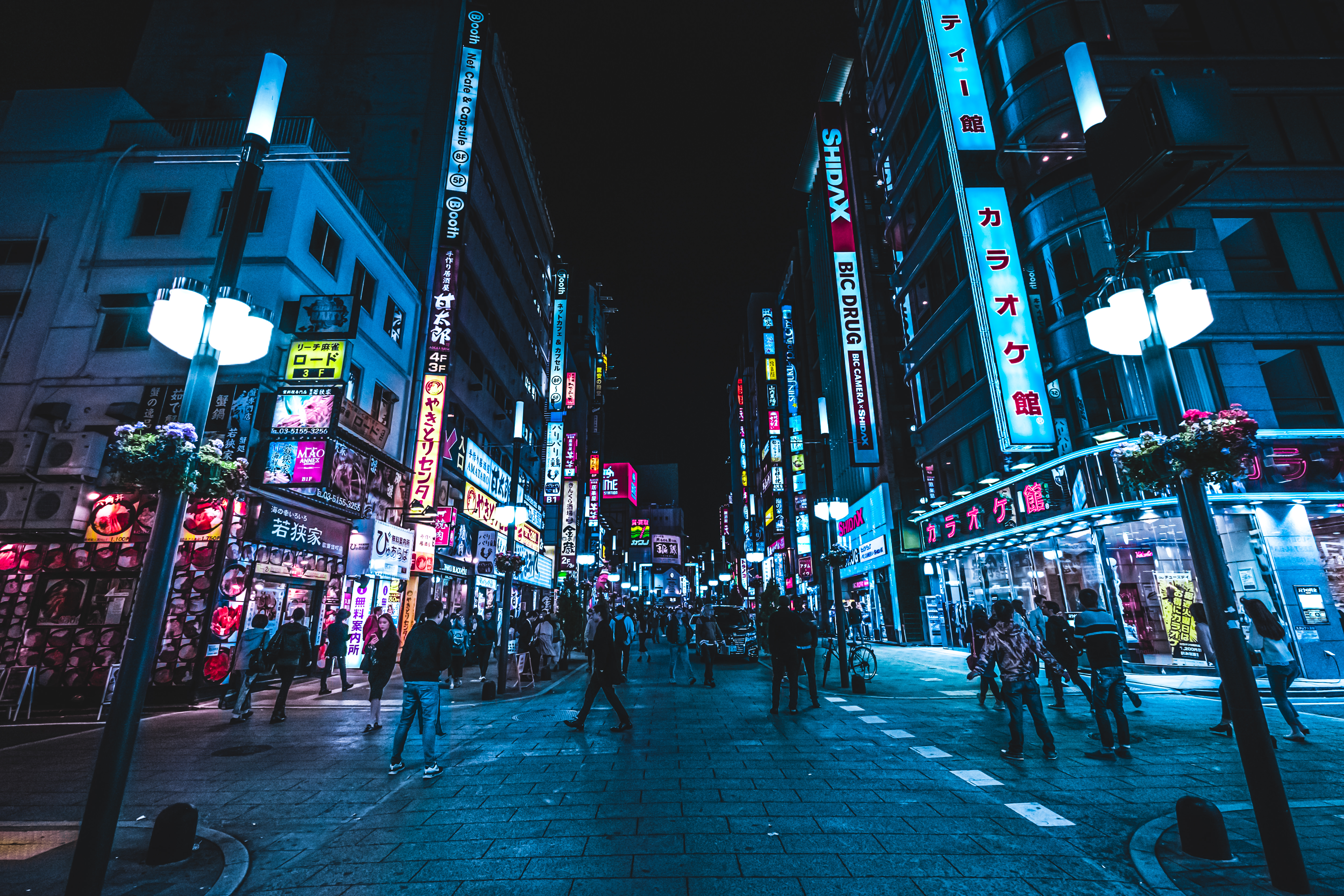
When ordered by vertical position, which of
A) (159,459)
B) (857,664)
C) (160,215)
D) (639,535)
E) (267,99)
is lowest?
(857,664)

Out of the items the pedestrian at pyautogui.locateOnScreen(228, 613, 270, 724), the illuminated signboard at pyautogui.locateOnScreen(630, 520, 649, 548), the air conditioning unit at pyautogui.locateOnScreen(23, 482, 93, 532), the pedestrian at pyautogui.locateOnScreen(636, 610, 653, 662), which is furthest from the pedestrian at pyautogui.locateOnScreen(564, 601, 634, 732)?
the illuminated signboard at pyautogui.locateOnScreen(630, 520, 649, 548)

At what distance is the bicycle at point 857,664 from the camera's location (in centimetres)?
1527

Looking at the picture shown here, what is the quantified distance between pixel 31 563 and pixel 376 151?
19.6 meters

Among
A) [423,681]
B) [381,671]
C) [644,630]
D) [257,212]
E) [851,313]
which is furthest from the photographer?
[851,313]

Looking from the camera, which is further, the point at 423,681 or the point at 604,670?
the point at 604,670

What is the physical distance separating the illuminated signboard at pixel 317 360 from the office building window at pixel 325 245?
3.47m

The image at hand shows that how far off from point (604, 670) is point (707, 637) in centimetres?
761

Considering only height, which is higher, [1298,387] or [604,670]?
[1298,387]

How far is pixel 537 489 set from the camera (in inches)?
1778

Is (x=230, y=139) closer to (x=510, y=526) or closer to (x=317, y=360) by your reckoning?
(x=317, y=360)

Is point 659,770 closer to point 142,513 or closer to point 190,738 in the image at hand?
point 190,738

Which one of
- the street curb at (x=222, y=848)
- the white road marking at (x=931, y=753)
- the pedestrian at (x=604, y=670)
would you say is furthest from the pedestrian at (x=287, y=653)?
the white road marking at (x=931, y=753)

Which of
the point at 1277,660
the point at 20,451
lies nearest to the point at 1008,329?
the point at 1277,660

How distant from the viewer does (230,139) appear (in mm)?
18984
